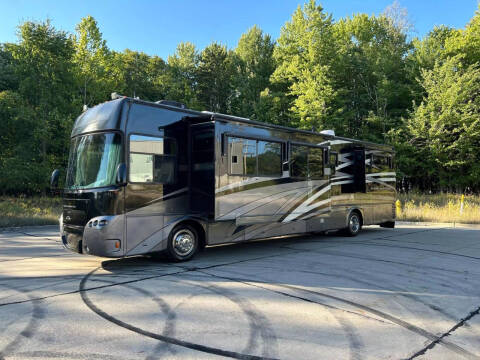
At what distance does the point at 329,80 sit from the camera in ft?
114

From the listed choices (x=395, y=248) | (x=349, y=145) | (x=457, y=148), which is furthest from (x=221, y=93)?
(x=395, y=248)

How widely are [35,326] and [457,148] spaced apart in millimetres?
33027

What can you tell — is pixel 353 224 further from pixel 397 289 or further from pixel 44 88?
pixel 44 88

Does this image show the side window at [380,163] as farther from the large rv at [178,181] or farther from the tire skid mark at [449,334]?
the tire skid mark at [449,334]

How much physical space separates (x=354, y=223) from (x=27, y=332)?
1099 cm

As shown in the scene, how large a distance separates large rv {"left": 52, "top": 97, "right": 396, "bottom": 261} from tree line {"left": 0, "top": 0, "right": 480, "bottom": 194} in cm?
1977

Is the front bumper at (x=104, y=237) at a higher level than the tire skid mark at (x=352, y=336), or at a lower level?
higher

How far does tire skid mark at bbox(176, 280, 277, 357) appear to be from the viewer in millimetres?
3662

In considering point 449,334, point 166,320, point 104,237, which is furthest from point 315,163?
point 166,320

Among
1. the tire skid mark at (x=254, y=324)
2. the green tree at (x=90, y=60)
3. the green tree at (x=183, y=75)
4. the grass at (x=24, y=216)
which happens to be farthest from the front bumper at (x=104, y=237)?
the green tree at (x=183, y=75)

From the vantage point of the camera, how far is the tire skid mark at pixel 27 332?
3549 millimetres

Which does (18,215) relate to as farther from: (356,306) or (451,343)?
(451,343)

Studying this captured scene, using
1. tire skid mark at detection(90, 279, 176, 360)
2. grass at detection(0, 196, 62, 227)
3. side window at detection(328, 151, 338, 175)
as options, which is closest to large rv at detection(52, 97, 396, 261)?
side window at detection(328, 151, 338, 175)

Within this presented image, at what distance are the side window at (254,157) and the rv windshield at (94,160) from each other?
2599 millimetres
